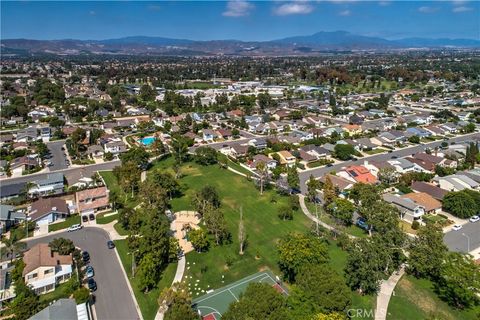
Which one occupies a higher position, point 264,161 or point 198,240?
point 264,161

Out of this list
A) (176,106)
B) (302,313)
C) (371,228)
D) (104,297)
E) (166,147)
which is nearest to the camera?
(302,313)

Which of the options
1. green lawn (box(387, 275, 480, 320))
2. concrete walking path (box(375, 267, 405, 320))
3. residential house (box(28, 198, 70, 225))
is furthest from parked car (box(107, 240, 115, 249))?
green lawn (box(387, 275, 480, 320))

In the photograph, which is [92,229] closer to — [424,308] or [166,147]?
[166,147]

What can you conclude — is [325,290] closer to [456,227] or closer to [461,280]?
[461,280]

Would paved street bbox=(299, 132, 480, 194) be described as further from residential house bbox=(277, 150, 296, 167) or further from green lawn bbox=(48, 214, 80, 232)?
green lawn bbox=(48, 214, 80, 232)

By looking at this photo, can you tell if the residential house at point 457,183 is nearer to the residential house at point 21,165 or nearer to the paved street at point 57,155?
the paved street at point 57,155

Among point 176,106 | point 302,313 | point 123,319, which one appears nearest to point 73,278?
point 123,319

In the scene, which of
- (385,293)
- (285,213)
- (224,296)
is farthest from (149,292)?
(385,293)
